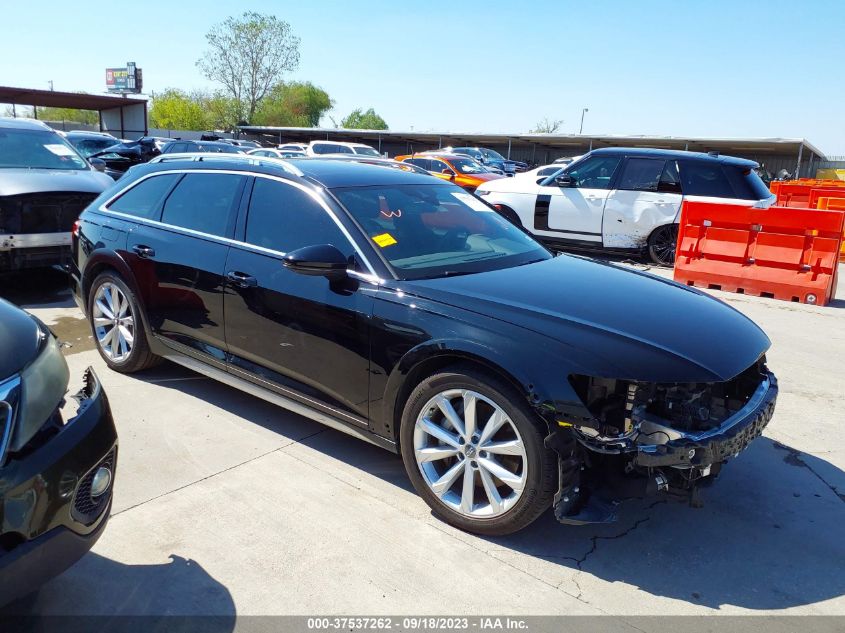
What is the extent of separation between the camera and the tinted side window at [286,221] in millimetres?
3752

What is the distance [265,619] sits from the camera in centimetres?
259

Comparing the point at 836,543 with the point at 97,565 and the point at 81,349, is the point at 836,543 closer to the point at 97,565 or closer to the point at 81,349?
the point at 97,565

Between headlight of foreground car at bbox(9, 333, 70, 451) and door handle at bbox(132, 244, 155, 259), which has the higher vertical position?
door handle at bbox(132, 244, 155, 259)

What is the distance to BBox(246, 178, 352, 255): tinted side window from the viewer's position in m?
3.75

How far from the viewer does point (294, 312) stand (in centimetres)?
367

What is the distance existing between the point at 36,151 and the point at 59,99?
137 ft

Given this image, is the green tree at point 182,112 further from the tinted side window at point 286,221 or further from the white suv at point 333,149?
the tinted side window at point 286,221

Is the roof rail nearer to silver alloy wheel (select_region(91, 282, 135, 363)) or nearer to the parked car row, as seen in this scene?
the parked car row

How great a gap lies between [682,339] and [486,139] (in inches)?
1867

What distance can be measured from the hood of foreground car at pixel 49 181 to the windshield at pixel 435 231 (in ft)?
16.2

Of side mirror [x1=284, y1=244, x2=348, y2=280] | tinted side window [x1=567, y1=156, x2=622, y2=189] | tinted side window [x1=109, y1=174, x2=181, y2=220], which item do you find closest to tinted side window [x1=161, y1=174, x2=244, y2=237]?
tinted side window [x1=109, y1=174, x2=181, y2=220]

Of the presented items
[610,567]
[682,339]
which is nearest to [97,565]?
[610,567]

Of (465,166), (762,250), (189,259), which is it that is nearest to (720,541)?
(189,259)

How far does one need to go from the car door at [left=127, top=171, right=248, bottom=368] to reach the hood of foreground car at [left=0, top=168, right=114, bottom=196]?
3.21 m
